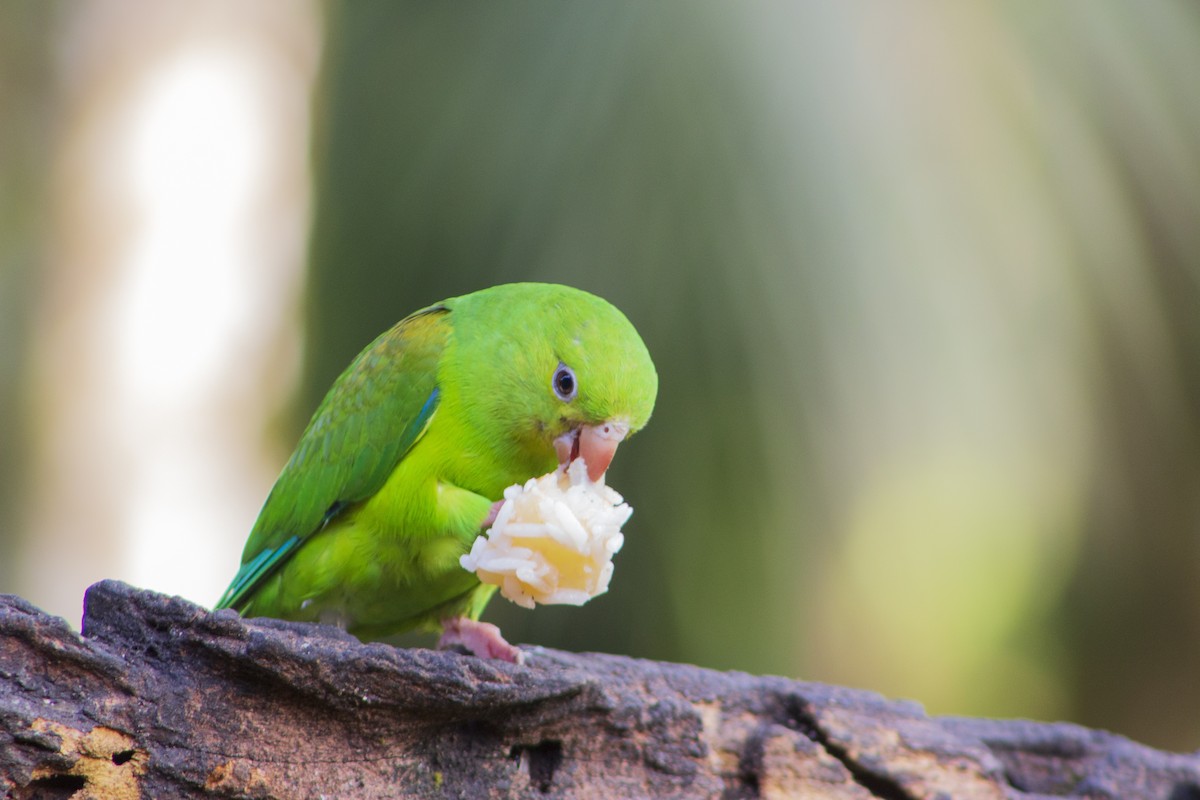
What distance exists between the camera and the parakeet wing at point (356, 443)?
263 cm

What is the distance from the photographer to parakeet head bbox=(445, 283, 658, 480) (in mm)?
2480

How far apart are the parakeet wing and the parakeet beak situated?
39cm

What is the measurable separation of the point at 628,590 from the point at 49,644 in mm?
3170

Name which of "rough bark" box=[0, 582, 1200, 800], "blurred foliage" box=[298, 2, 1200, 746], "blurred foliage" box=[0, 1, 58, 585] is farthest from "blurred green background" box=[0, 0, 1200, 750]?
"blurred foliage" box=[0, 1, 58, 585]

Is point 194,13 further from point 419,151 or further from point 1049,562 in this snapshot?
point 1049,562

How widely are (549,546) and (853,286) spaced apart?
7.77ft

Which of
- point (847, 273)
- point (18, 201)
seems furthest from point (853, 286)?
point (18, 201)

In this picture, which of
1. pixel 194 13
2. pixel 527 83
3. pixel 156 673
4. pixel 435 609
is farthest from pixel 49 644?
pixel 194 13

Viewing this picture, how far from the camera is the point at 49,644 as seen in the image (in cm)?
155

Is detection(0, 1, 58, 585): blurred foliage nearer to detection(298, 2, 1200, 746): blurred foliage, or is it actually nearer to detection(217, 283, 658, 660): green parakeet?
detection(298, 2, 1200, 746): blurred foliage

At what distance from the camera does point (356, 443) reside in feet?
8.86

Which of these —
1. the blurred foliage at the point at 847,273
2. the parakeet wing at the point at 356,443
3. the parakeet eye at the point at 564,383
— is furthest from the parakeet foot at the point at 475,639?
the blurred foliage at the point at 847,273

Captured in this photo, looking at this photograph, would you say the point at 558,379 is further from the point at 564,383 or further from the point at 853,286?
the point at 853,286

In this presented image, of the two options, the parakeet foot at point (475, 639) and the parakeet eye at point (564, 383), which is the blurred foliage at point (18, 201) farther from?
the parakeet eye at point (564, 383)
